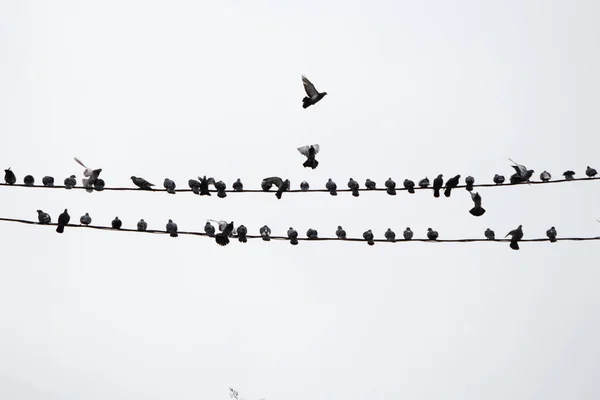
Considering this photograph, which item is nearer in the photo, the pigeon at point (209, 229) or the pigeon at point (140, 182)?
the pigeon at point (209, 229)

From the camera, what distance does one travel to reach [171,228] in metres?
8.07

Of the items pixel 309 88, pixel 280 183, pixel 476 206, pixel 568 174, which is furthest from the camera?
pixel 309 88

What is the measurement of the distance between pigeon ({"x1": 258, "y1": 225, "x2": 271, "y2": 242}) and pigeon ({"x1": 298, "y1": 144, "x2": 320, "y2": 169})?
135 cm

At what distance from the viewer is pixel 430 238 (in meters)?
8.60

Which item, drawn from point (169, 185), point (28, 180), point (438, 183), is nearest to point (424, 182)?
point (438, 183)

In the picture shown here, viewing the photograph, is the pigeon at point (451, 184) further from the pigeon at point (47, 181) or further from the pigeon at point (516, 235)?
the pigeon at point (47, 181)

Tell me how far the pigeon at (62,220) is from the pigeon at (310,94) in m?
3.41

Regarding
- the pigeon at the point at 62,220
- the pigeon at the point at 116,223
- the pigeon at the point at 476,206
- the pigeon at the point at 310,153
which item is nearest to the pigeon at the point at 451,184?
the pigeon at the point at 476,206

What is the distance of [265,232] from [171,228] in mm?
1059

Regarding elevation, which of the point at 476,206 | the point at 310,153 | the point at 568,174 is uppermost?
the point at 310,153

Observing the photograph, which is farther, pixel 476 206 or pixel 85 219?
pixel 476 206

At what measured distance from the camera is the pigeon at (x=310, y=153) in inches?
361

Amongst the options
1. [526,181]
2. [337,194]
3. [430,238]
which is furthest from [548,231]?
[337,194]

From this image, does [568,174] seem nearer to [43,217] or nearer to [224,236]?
[224,236]
